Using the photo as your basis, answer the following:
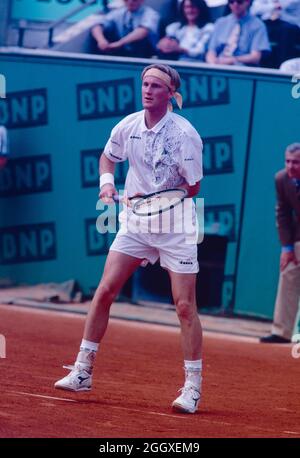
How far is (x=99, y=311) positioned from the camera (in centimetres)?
759

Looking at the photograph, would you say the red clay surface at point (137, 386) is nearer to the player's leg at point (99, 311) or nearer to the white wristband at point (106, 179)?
the player's leg at point (99, 311)

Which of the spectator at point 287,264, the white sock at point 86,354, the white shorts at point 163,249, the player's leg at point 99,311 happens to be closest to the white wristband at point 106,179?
the white shorts at point 163,249

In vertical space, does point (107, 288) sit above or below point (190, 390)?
above

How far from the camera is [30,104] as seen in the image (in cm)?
1560

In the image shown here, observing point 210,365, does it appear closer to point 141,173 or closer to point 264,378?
point 264,378

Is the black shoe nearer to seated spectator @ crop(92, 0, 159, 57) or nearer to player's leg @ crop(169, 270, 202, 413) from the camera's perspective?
seated spectator @ crop(92, 0, 159, 57)

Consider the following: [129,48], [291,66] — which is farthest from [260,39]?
[129,48]

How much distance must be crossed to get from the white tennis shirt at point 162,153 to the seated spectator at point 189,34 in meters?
6.70

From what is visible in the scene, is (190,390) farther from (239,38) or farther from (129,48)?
(129,48)

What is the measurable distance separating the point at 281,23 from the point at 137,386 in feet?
20.3

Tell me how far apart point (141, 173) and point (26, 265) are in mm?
8411

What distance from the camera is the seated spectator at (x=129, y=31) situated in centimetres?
1450

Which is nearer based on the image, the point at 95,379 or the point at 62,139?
the point at 95,379

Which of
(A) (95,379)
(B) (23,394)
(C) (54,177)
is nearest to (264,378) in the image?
(A) (95,379)
